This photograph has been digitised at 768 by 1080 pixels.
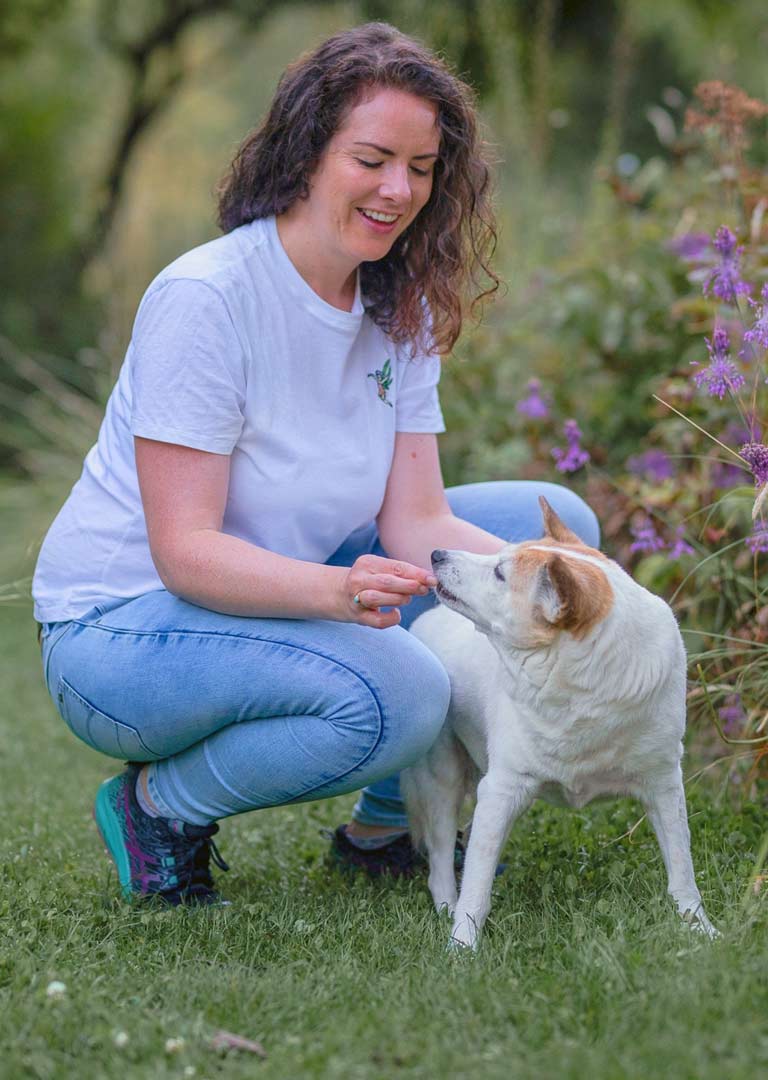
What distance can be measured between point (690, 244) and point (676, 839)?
2.22 metres

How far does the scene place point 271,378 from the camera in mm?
2576

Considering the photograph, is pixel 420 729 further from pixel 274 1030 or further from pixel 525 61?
pixel 525 61

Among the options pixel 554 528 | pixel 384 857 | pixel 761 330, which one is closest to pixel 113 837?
pixel 384 857

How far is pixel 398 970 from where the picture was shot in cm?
218

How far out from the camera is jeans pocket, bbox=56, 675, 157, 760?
2.58 metres

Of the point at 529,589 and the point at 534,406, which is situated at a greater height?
the point at 529,589

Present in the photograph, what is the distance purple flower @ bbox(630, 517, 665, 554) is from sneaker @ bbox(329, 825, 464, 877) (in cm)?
82

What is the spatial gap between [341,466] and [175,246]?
6075 mm

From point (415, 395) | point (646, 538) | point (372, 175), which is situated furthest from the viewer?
point (646, 538)

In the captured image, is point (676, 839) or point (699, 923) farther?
point (676, 839)

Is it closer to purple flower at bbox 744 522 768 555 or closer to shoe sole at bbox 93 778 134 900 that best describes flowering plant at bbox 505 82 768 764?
purple flower at bbox 744 522 768 555

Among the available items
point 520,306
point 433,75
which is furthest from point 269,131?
point 520,306

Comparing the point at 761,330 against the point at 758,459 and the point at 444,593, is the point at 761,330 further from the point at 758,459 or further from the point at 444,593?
the point at 444,593

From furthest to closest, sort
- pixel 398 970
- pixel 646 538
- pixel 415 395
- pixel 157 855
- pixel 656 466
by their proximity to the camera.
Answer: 1. pixel 656 466
2. pixel 646 538
3. pixel 415 395
4. pixel 157 855
5. pixel 398 970
